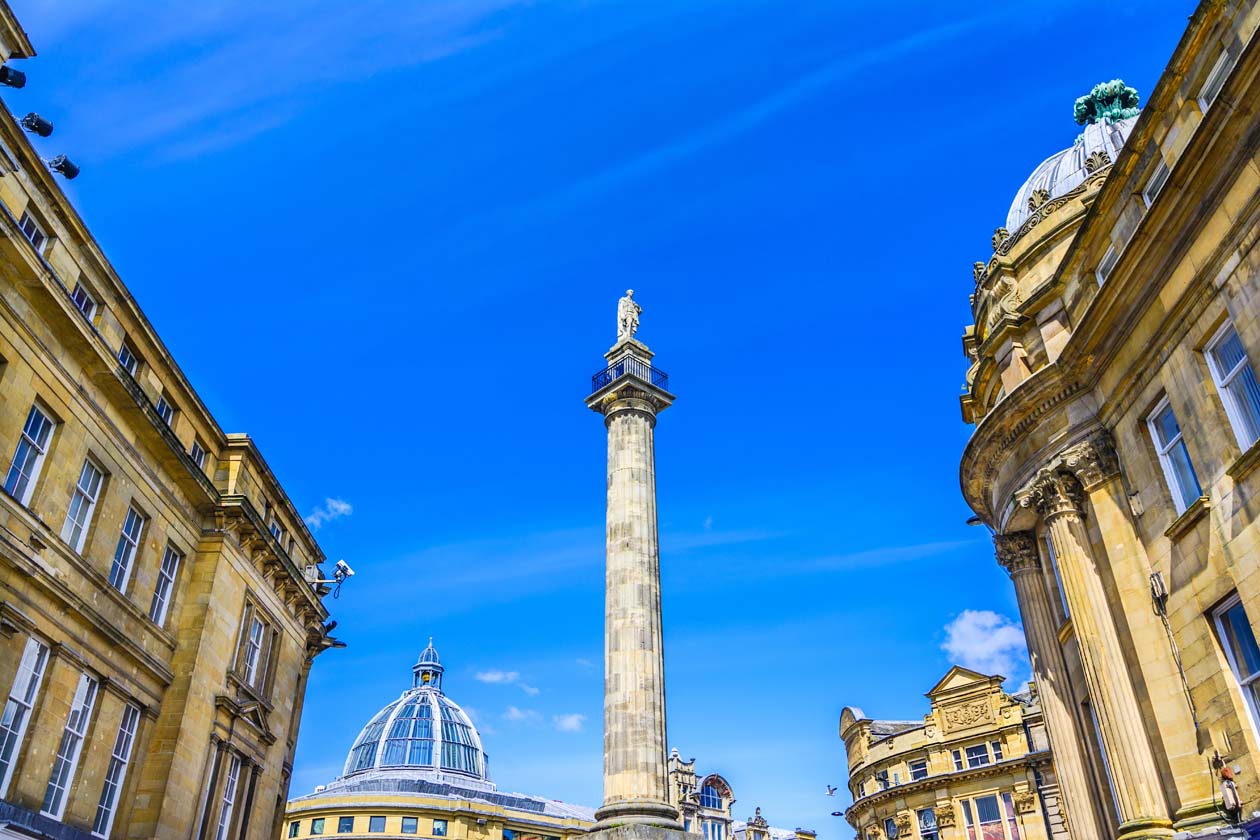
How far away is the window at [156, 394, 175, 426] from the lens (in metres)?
22.3

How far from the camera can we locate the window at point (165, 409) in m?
22.3

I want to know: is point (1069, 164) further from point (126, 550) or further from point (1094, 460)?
point (126, 550)

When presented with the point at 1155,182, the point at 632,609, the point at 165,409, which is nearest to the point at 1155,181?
the point at 1155,182

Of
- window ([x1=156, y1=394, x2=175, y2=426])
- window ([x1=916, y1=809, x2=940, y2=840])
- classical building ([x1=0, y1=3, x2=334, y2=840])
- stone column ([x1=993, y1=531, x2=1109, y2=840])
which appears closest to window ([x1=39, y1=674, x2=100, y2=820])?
classical building ([x1=0, y1=3, x2=334, y2=840])

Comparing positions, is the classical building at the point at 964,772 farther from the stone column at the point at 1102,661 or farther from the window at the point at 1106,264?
the window at the point at 1106,264

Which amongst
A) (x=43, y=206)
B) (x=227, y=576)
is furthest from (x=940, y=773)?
(x=43, y=206)

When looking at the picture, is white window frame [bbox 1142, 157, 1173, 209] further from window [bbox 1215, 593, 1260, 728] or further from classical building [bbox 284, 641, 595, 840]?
classical building [bbox 284, 641, 595, 840]

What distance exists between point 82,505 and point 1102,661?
67.3ft

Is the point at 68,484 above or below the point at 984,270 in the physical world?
below

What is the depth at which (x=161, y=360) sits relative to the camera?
22344 millimetres

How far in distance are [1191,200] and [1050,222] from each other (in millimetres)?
9333

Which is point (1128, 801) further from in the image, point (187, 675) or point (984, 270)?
point (187, 675)

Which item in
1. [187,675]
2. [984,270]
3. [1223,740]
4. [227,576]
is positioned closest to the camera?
[1223,740]

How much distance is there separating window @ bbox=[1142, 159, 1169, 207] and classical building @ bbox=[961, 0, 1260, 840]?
0.15 feet
